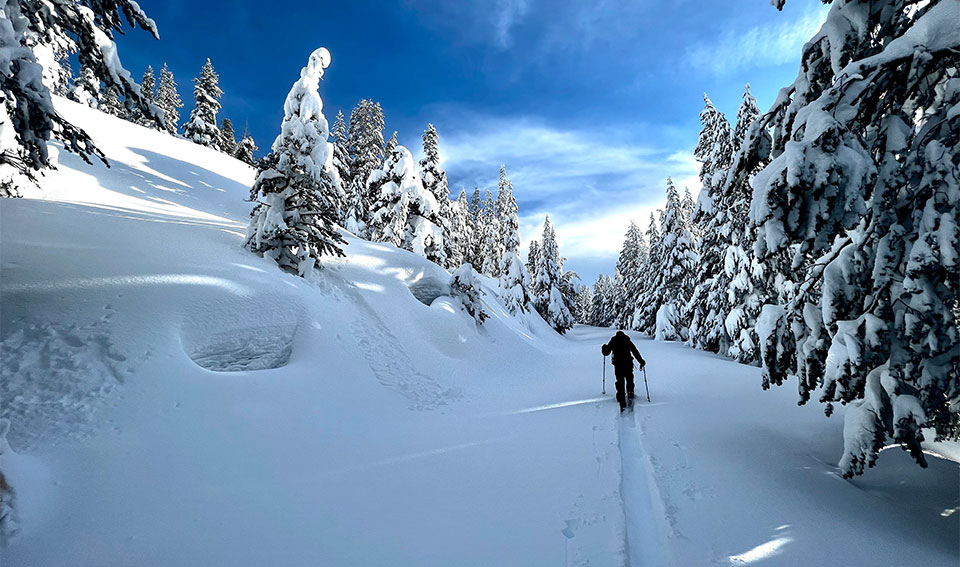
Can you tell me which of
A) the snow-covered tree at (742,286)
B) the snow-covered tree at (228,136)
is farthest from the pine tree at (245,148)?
the snow-covered tree at (742,286)

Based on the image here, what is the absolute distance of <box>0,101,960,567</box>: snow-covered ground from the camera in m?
3.59

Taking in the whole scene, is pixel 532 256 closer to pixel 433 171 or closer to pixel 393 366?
pixel 433 171

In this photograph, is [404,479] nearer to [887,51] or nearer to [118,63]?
[887,51]

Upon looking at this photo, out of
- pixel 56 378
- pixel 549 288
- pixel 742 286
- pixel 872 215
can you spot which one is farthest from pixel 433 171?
pixel 872 215

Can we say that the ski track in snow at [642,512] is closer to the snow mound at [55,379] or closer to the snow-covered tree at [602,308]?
the snow mound at [55,379]

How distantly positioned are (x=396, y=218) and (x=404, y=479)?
1875 centimetres

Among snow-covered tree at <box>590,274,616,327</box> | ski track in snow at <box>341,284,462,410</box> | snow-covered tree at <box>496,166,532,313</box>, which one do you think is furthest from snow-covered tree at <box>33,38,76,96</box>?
snow-covered tree at <box>590,274,616,327</box>

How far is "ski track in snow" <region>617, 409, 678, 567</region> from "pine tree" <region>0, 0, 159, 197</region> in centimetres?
746

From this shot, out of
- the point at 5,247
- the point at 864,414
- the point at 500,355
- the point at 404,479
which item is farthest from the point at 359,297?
the point at 864,414

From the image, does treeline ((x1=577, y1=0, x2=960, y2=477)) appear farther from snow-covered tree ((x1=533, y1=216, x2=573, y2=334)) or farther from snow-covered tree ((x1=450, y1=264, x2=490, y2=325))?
snow-covered tree ((x1=533, y1=216, x2=573, y2=334))

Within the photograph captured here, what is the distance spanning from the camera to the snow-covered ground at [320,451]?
3.59 meters

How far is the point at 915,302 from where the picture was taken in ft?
12.1

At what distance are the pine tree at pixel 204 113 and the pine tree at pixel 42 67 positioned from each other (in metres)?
40.7

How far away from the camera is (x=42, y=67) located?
4.54m
